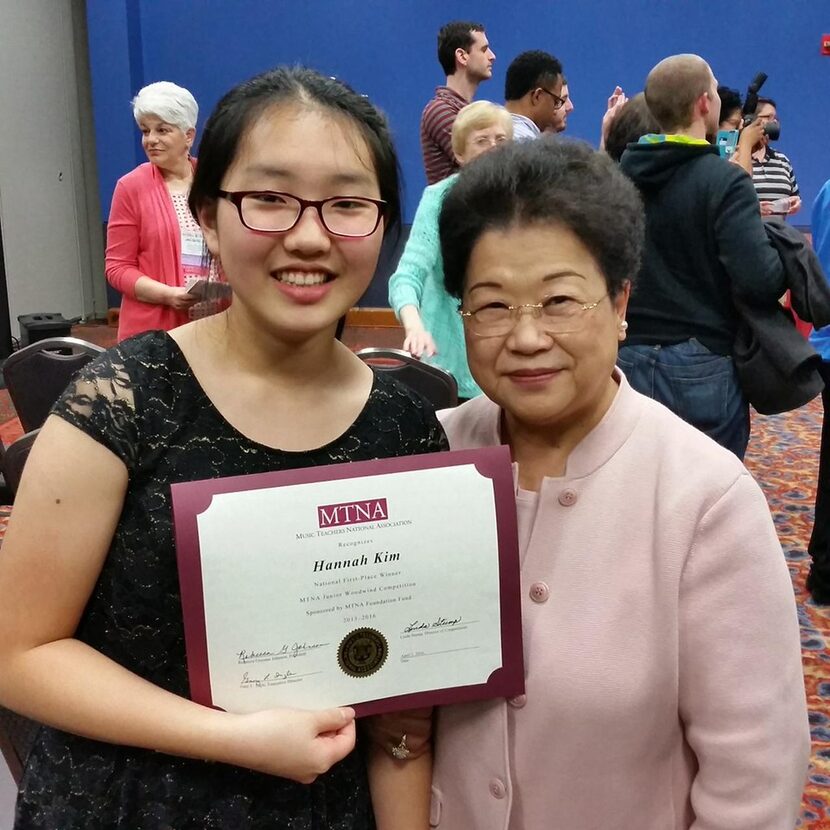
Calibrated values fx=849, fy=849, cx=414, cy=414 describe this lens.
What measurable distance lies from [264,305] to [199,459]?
0.63ft

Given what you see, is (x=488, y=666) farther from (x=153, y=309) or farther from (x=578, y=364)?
(x=153, y=309)

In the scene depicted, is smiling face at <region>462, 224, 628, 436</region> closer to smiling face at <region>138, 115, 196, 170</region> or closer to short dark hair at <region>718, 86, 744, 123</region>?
smiling face at <region>138, 115, 196, 170</region>

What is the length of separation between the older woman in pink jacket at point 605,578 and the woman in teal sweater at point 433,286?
1.43 metres

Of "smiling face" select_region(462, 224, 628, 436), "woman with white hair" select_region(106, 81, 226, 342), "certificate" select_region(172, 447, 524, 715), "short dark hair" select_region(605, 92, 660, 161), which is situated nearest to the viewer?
"certificate" select_region(172, 447, 524, 715)

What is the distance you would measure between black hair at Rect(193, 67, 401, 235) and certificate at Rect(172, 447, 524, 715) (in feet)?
1.18

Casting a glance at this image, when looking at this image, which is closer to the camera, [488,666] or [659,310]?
[488,666]

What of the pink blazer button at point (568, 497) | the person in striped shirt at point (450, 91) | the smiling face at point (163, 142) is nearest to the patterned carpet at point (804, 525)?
the pink blazer button at point (568, 497)

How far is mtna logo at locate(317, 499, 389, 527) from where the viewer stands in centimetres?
94

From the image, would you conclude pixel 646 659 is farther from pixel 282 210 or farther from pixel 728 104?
pixel 728 104

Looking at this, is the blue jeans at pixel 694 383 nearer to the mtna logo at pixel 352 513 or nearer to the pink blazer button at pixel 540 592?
the pink blazer button at pixel 540 592

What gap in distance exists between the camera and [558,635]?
3.43ft

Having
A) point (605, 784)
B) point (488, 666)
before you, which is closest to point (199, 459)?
point (488, 666)

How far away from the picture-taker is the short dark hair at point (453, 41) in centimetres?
416
